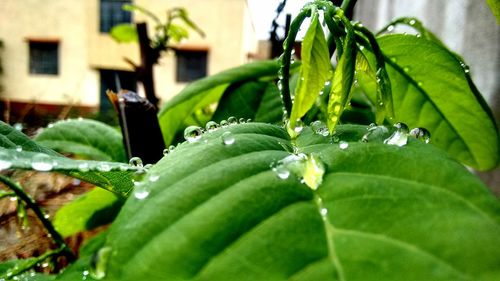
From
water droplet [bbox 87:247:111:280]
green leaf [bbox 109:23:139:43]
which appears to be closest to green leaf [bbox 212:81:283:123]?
water droplet [bbox 87:247:111:280]

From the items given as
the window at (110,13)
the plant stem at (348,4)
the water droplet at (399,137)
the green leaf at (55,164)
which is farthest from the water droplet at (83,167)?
the window at (110,13)

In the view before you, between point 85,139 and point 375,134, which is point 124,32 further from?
point 375,134

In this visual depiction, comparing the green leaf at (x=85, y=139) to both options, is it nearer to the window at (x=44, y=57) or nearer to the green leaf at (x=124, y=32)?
the green leaf at (x=124, y=32)

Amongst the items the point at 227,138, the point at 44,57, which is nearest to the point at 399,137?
the point at 227,138

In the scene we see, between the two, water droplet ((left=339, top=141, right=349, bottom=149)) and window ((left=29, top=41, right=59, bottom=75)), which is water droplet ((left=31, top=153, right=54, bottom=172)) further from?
window ((left=29, top=41, right=59, bottom=75))

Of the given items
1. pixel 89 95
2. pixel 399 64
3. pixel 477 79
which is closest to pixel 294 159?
pixel 399 64


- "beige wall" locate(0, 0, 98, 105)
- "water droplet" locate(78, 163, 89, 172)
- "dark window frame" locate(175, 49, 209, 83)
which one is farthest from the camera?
"beige wall" locate(0, 0, 98, 105)
